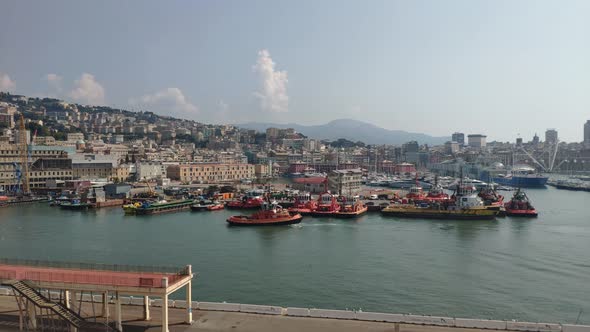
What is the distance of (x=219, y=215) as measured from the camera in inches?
837

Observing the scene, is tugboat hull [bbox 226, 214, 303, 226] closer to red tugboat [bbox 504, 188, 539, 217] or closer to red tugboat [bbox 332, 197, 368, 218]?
red tugboat [bbox 332, 197, 368, 218]

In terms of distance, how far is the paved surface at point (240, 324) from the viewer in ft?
18.4

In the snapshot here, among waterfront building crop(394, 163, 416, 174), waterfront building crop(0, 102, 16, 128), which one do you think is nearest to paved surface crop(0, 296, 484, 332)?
waterfront building crop(394, 163, 416, 174)

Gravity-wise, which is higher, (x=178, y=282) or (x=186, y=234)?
(x=178, y=282)

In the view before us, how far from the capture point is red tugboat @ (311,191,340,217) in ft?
68.5

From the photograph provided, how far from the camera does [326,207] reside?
70.1ft

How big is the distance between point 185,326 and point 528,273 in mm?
8216

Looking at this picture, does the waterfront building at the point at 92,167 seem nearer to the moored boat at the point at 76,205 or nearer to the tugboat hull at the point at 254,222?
the moored boat at the point at 76,205

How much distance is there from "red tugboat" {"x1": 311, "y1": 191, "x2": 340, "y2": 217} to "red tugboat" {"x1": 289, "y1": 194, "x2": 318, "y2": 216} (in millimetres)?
261

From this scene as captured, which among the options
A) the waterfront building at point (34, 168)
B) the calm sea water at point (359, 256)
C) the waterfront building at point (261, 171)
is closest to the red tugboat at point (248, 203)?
the calm sea water at point (359, 256)

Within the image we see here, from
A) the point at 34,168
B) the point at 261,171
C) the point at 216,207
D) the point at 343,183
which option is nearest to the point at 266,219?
the point at 216,207

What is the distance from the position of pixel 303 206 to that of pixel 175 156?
28.4 metres

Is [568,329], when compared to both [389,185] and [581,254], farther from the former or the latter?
[389,185]

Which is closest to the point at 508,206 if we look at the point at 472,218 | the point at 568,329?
the point at 472,218
